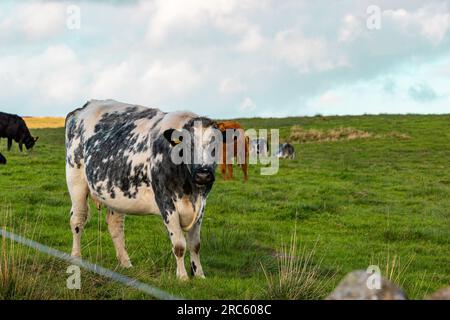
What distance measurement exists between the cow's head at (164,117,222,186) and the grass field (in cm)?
133

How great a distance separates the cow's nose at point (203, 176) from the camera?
797 centimetres

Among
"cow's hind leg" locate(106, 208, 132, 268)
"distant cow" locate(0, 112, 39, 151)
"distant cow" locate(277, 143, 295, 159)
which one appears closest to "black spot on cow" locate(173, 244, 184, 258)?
"cow's hind leg" locate(106, 208, 132, 268)

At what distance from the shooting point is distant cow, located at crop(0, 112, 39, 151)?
34500 millimetres

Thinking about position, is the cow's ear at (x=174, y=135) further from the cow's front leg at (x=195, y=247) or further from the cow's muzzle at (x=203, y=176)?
the cow's front leg at (x=195, y=247)

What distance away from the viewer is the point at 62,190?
63.8 feet

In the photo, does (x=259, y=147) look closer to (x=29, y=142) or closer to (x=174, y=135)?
(x=29, y=142)

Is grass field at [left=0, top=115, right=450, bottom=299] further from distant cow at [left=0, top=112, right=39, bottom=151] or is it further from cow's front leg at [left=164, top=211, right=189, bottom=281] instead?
distant cow at [left=0, top=112, right=39, bottom=151]

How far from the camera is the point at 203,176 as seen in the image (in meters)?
7.96

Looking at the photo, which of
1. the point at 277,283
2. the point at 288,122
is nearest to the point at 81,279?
the point at 277,283

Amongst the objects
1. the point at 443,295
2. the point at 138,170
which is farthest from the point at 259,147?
the point at 443,295

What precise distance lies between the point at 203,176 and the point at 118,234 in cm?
273

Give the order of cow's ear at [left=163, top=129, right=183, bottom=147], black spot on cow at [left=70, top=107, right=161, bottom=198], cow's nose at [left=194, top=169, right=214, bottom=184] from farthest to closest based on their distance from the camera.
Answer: black spot on cow at [left=70, top=107, right=161, bottom=198], cow's ear at [left=163, top=129, right=183, bottom=147], cow's nose at [left=194, top=169, right=214, bottom=184]
